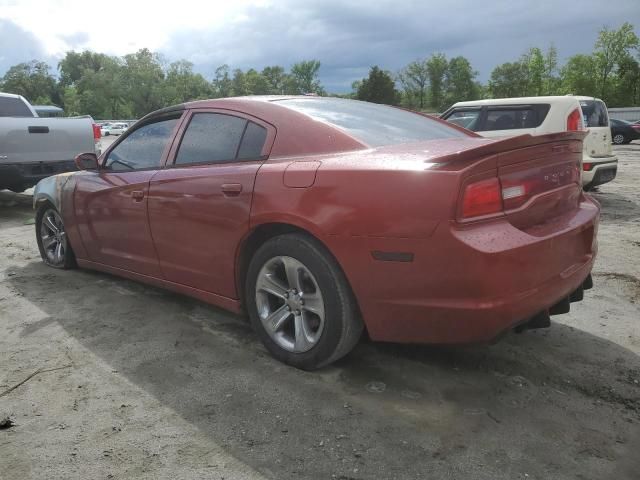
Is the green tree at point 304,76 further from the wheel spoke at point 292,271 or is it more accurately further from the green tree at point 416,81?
the wheel spoke at point 292,271

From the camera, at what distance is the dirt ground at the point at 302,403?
83.7 inches

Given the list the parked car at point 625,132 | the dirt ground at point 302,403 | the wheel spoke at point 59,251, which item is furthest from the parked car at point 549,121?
the parked car at point 625,132

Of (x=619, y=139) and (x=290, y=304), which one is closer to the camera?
(x=290, y=304)

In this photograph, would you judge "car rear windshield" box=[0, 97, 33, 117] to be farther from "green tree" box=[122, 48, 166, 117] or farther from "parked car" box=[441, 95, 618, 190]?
"green tree" box=[122, 48, 166, 117]

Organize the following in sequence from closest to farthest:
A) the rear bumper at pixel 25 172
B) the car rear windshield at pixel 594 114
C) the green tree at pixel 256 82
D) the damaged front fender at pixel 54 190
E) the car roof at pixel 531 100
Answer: the damaged front fender at pixel 54 190, the rear bumper at pixel 25 172, the car roof at pixel 531 100, the car rear windshield at pixel 594 114, the green tree at pixel 256 82

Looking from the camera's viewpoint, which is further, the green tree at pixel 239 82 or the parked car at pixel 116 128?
the green tree at pixel 239 82

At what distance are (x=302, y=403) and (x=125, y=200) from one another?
2.14m

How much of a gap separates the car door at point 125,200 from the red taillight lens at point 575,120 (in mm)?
6206

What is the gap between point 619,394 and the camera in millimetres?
2592

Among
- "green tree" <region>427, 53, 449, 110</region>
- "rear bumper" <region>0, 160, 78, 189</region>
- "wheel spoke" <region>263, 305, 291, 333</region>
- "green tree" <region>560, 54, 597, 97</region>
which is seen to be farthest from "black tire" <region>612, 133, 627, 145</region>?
"green tree" <region>427, 53, 449, 110</region>

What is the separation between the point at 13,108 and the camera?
30.5ft

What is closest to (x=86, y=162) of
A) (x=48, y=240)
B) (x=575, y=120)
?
(x=48, y=240)

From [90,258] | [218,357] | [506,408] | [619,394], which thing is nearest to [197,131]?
[218,357]

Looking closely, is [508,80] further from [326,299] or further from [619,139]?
[326,299]
